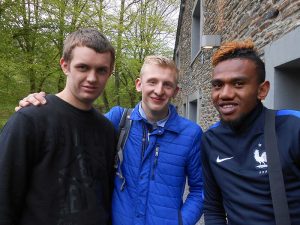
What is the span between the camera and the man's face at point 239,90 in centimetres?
186

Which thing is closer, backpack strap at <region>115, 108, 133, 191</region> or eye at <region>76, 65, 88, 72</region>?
eye at <region>76, 65, 88, 72</region>

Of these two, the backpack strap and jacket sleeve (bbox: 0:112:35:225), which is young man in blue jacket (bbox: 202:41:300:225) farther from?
jacket sleeve (bbox: 0:112:35:225)

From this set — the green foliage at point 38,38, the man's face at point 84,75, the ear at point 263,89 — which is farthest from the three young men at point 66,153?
the green foliage at point 38,38

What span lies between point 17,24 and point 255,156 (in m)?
11.7

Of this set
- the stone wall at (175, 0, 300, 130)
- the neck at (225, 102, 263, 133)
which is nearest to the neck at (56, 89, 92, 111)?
the neck at (225, 102, 263, 133)

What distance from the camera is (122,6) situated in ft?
64.0

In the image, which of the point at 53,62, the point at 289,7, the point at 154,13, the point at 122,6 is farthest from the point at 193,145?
the point at 154,13

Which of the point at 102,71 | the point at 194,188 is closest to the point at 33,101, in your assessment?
the point at 102,71

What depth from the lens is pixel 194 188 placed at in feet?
8.22

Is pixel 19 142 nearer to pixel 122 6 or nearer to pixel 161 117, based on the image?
pixel 161 117

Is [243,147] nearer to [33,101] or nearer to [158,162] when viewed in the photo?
[158,162]

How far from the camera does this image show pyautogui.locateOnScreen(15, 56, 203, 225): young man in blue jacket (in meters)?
2.29

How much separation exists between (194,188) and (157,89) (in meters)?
0.82

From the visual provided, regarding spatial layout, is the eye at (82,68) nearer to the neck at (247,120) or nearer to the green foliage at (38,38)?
the neck at (247,120)
